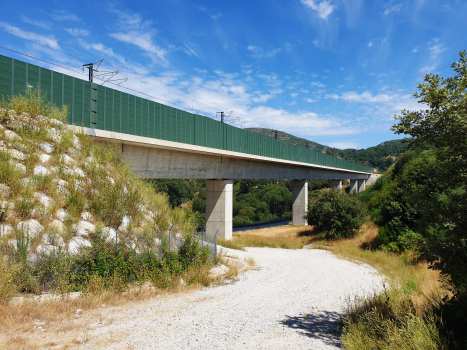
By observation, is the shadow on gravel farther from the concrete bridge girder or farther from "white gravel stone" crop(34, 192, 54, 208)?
the concrete bridge girder

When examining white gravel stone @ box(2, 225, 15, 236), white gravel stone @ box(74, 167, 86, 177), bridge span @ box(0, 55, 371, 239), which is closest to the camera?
white gravel stone @ box(2, 225, 15, 236)

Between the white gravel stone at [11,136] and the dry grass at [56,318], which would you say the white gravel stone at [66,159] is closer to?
the white gravel stone at [11,136]

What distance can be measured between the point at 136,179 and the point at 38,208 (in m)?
4.56

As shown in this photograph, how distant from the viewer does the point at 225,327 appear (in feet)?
23.0

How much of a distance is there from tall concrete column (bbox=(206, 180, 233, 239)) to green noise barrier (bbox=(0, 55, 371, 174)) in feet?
11.8

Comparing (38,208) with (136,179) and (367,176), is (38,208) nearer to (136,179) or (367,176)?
(136,179)

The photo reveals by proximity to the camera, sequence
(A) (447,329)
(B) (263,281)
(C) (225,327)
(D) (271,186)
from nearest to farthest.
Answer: (A) (447,329), (C) (225,327), (B) (263,281), (D) (271,186)

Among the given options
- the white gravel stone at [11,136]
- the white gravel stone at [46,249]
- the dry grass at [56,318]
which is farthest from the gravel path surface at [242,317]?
the white gravel stone at [11,136]

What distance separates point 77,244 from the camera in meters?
9.12

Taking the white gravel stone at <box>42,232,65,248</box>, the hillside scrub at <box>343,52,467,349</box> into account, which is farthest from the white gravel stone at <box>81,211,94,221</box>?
the hillside scrub at <box>343,52,467,349</box>

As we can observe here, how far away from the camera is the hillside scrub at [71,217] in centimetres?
829

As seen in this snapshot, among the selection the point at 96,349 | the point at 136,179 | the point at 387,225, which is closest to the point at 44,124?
the point at 136,179

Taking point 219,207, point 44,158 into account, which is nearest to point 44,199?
point 44,158

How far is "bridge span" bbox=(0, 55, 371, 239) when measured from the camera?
1272 cm
